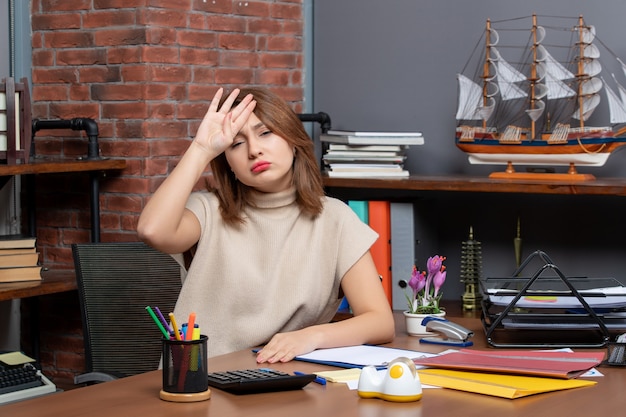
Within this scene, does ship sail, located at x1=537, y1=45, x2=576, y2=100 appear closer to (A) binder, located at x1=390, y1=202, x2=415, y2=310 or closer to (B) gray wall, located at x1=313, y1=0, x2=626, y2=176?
(B) gray wall, located at x1=313, y1=0, x2=626, y2=176

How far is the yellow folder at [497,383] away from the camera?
165cm

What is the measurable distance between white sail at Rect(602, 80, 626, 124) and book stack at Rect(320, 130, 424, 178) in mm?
596

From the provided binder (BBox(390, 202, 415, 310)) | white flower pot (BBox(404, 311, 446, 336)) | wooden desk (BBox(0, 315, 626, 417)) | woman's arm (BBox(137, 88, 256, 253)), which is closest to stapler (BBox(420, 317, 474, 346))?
white flower pot (BBox(404, 311, 446, 336))

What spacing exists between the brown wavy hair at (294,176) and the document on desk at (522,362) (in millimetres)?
592

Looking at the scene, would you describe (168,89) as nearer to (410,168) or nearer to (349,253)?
(410,168)

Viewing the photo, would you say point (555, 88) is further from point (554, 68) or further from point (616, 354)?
point (616, 354)

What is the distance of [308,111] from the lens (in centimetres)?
362

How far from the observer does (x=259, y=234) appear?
2324 mm

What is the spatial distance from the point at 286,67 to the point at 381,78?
0.36 m

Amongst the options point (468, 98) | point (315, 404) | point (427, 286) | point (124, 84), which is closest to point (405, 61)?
point (468, 98)

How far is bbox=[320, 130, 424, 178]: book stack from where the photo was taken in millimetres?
3145

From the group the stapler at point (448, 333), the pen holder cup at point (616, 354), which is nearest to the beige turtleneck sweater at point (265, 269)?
the stapler at point (448, 333)

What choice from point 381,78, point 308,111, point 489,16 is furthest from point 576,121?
point 308,111

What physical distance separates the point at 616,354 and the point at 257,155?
889 millimetres
